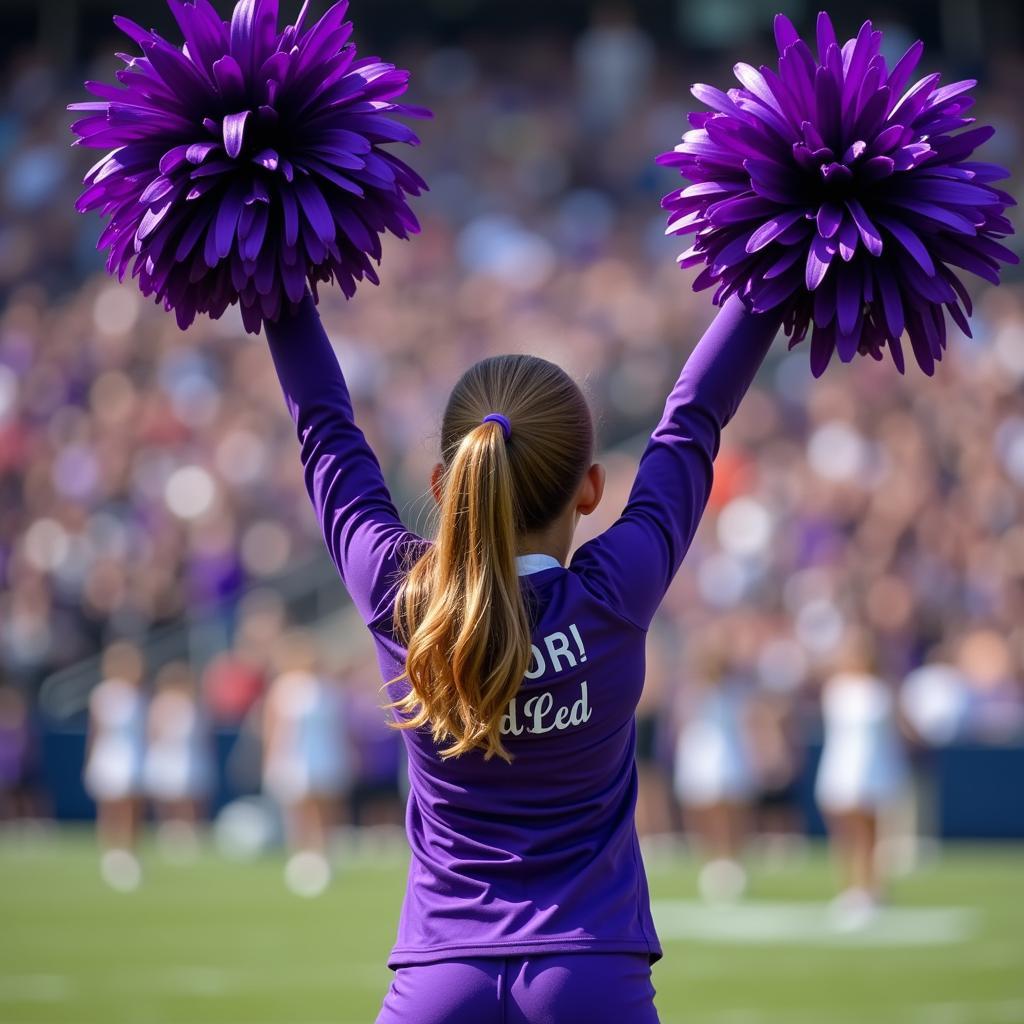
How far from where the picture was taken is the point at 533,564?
7.74ft

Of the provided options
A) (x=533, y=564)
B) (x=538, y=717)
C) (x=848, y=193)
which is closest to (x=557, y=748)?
(x=538, y=717)

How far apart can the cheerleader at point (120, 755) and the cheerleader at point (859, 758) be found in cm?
474

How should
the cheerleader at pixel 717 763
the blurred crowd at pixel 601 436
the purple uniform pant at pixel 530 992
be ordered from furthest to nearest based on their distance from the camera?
1. the blurred crowd at pixel 601 436
2. the cheerleader at pixel 717 763
3. the purple uniform pant at pixel 530 992

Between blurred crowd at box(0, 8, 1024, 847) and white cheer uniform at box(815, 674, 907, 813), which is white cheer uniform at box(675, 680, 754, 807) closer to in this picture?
blurred crowd at box(0, 8, 1024, 847)

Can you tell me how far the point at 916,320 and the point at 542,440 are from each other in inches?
22.3

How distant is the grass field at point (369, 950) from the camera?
23.1ft

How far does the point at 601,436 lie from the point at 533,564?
967 cm

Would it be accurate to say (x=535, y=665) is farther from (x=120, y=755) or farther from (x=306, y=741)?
(x=120, y=755)

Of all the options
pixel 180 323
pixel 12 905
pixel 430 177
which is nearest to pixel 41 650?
pixel 12 905

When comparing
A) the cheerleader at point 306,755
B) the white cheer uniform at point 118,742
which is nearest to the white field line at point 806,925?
the cheerleader at point 306,755

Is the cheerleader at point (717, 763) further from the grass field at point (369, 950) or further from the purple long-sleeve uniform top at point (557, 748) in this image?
the purple long-sleeve uniform top at point (557, 748)

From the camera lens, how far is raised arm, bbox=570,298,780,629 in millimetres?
2318

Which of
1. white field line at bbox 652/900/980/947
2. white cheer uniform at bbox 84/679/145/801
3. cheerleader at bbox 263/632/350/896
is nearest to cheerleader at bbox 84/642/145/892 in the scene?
white cheer uniform at bbox 84/679/145/801

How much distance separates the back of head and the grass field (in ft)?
15.3
